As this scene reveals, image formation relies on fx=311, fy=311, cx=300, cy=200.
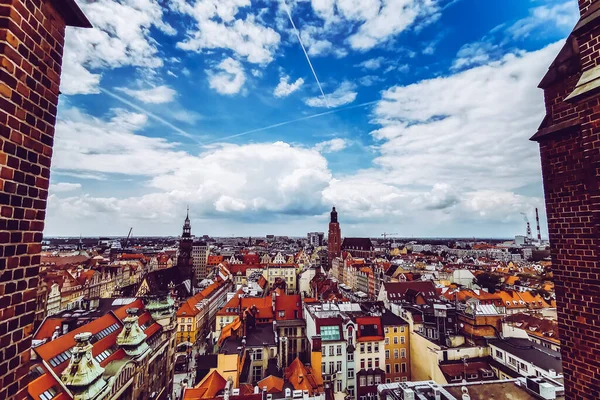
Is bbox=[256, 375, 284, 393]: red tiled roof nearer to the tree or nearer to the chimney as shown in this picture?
the chimney

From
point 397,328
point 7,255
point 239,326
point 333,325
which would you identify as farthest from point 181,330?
point 7,255

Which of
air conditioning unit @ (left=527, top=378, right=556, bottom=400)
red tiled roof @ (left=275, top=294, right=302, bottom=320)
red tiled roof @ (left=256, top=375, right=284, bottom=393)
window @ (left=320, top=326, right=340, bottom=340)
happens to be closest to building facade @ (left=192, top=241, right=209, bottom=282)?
red tiled roof @ (left=275, top=294, right=302, bottom=320)

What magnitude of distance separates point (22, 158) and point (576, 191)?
714cm

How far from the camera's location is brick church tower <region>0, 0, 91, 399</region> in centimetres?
261

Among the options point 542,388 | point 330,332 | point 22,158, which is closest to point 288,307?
point 330,332

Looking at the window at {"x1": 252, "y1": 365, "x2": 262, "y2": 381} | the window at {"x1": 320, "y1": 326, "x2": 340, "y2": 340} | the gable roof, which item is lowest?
the window at {"x1": 252, "y1": 365, "x2": 262, "y2": 381}

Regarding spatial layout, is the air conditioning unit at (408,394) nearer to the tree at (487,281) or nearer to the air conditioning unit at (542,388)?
the air conditioning unit at (542,388)

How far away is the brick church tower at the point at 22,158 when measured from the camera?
2.61 metres

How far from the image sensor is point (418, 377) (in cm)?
2856

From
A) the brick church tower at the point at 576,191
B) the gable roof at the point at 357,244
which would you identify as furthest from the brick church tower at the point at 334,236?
the brick church tower at the point at 576,191

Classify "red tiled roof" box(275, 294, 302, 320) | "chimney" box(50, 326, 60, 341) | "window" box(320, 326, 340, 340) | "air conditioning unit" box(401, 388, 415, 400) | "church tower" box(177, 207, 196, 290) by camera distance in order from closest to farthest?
"air conditioning unit" box(401, 388, 415, 400)
"chimney" box(50, 326, 60, 341)
"window" box(320, 326, 340, 340)
"red tiled roof" box(275, 294, 302, 320)
"church tower" box(177, 207, 196, 290)

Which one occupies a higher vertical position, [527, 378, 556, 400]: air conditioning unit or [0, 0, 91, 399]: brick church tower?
[0, 0, 91, 399]: brick church tower

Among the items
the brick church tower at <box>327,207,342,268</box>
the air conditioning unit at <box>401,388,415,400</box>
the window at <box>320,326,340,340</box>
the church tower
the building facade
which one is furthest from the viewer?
the building facade

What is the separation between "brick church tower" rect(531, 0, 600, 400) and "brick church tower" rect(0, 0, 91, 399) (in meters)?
5.82
